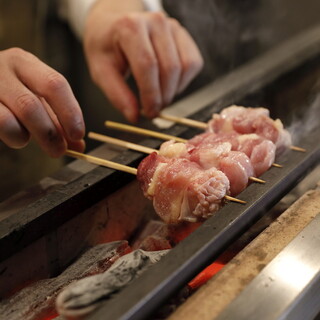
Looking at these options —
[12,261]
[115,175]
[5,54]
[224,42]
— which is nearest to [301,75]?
[224,42]

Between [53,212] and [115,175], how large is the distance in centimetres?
40

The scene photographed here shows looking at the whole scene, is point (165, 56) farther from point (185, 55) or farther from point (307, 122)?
point (307, 122)

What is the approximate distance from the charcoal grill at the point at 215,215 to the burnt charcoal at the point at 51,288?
0.16 metres

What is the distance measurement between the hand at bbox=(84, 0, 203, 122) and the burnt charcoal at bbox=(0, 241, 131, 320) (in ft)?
3.84

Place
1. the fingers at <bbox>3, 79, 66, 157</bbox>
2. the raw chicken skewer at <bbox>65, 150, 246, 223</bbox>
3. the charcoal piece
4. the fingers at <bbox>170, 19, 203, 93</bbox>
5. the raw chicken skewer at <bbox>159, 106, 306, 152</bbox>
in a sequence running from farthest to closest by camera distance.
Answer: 1. the fingers at <bbox>170, 19, 203, 93</bbox>
2. the raw chicken skewer at <bbox>159, 106, 306, 152</bbox>
3. the fingers at <bbox>3, 79, 66, 157</bbox>
4. the raw chicken skewer at <bbox>65, 150, 246, 223</bbox>
5. the charcoal piece

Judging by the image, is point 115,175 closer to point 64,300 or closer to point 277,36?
point 64,300

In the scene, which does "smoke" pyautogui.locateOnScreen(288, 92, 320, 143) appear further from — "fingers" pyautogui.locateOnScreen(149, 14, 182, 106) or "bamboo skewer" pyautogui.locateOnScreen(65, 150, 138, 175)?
"bamboo skewer" pyautogui.locateOnScreen(65, 150, 138, 175)

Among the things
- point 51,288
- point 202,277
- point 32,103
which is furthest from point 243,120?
point 51,288

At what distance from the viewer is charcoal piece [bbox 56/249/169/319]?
1.54 m

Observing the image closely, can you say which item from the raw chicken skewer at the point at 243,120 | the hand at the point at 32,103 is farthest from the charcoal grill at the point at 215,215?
the hand at the point at 32,103

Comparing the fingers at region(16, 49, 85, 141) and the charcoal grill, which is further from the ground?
the fingers at region(16, 49, 85, 141)

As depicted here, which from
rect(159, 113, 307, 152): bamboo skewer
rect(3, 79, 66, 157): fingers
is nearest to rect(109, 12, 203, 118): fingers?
rect(159, 113, 307, 152): bamboo skewer

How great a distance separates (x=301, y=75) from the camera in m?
3.70

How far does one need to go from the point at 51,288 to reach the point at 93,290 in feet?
1.45
